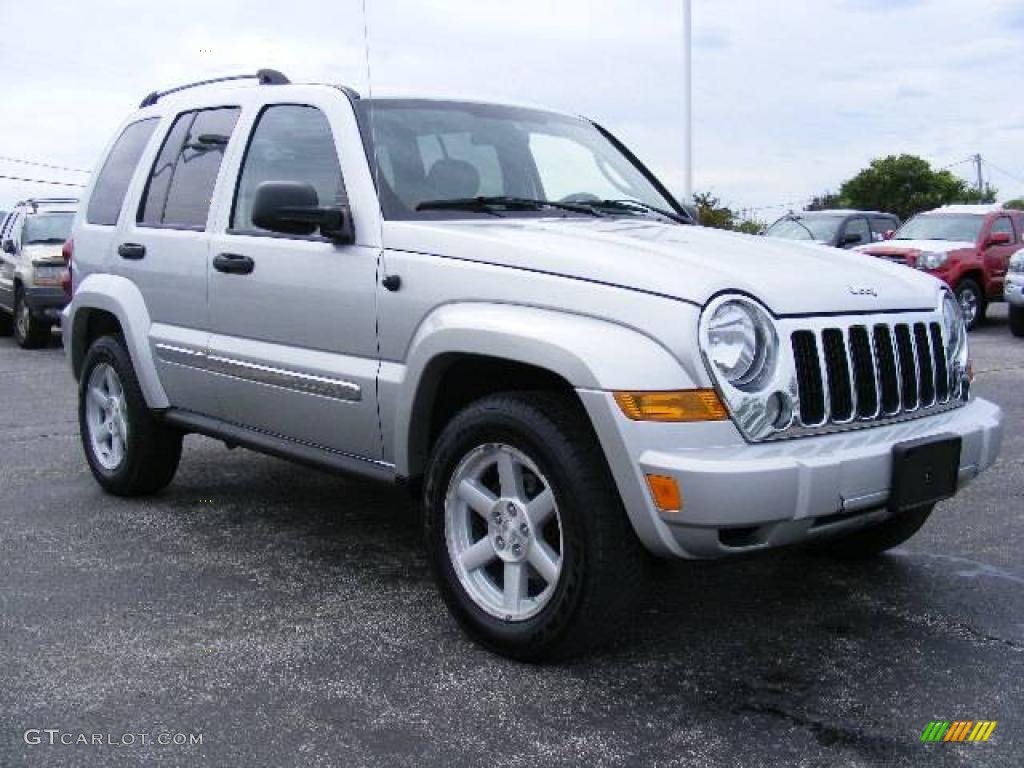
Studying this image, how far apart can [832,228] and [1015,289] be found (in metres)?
4.11

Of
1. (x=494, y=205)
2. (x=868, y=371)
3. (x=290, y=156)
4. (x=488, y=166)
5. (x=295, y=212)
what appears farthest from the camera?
(x=290, y=156)

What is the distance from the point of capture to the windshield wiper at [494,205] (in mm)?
4426

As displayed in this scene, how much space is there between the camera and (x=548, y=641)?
12.1ft

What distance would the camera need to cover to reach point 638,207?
5.03m

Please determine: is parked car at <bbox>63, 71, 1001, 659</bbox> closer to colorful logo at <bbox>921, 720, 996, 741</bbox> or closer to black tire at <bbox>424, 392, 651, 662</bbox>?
black tire at <bbox>424, 392, 651, 662</bbox>

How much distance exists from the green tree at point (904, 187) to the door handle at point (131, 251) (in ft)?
153

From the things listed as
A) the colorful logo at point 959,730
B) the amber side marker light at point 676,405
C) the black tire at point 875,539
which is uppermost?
the amber side marker light at point 676,405

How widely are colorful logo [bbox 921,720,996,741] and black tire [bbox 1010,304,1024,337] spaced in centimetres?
1248

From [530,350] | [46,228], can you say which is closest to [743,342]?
[530,350]

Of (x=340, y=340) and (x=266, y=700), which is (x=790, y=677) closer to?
(x=266, y=700)

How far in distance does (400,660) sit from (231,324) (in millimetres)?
1729

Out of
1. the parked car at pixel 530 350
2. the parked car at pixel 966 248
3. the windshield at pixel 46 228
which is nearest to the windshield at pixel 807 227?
the parked car at pixel 966 248

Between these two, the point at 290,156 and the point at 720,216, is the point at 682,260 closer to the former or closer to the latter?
the point at 290,156

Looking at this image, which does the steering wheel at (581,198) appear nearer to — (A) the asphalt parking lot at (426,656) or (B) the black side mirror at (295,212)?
(B) the black side mirror at (295,212)
